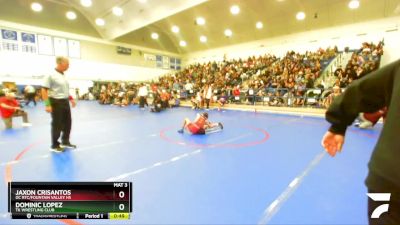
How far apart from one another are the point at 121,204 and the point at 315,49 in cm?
1910

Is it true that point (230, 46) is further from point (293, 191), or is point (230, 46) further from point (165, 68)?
point (293, 191)

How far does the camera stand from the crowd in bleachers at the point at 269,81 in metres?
12.2

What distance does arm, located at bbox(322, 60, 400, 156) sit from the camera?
3.59 feet

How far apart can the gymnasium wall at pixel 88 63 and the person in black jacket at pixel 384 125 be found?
21280 mm

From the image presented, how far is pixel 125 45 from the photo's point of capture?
23141mm

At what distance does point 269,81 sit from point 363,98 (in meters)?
14.4

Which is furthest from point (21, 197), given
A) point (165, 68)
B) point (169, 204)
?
point (165, 68)

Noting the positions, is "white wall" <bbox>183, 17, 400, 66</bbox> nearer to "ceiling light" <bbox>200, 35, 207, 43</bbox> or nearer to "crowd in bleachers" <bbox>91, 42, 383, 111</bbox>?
"crowd in bleachers" <bbox>91, 42, 383, 111</bbox>

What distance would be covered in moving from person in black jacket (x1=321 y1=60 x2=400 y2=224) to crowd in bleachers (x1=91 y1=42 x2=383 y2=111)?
931 centimetres

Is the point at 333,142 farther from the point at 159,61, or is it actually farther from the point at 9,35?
the point at 159,61

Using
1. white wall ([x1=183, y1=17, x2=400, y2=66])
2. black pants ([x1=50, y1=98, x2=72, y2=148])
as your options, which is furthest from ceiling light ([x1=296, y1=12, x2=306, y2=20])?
black pants ([x1=50, y1=98, x2=72, y2=148])

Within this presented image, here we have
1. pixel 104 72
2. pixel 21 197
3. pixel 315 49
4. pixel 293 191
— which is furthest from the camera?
pixel 104 72
